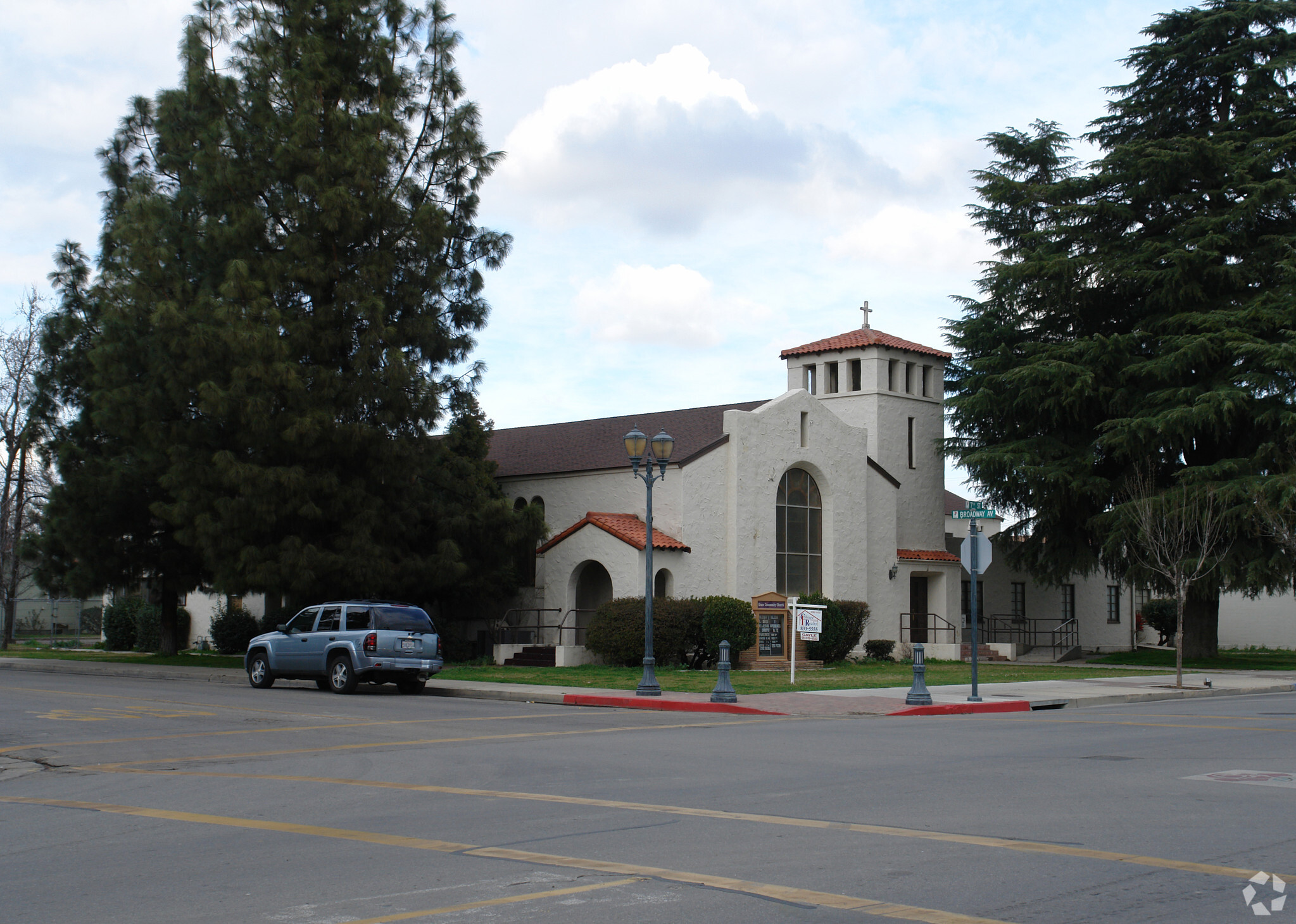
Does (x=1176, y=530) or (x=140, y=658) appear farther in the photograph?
(x=140, y=658)

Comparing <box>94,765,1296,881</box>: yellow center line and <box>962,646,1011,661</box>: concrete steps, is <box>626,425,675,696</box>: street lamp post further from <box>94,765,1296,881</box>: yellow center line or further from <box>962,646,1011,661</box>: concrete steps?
<box>962,646,1011,661</box>: concrete steps

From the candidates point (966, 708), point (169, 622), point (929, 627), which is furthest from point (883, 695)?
point (169, 622)

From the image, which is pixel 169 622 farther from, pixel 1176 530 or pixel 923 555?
pixel 1176 530

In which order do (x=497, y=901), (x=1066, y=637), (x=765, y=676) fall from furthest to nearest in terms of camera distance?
(x=1066, y=637)
(x=765, y=676)
(x=497, y=901)

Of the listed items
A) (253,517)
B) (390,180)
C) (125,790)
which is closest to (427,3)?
(390,180)

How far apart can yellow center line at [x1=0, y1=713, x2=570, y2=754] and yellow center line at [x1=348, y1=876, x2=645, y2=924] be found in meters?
10.3

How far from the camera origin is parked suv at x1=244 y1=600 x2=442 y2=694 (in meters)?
23.6

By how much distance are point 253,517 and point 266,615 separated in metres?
11.3

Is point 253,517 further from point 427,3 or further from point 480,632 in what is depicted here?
point 427,3

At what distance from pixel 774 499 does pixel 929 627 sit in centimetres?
846

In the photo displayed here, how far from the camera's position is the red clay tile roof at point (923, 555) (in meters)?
40.1

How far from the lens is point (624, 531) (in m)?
33.9

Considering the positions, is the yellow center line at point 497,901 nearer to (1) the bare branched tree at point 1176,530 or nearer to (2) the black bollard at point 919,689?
(2) the black bollard at point 919,689

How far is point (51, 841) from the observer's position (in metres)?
8.51
